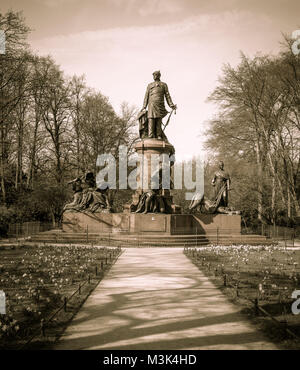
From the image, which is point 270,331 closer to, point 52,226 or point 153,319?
point 153,319

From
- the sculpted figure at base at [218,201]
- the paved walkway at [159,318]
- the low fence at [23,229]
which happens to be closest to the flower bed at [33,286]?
the paved walkway at [159,318]

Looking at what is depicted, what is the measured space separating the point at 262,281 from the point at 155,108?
1679cm

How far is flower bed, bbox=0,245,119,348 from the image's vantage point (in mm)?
6123

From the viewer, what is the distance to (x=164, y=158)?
80.1 ft

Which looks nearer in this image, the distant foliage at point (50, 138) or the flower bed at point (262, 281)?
the flower bed at point (262, 281)

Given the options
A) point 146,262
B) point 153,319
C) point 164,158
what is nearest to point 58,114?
point 164,158

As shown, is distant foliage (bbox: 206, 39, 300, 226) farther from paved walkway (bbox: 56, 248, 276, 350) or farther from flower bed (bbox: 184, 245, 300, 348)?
paved walkway (bbox: 56, 248, 276, 350)

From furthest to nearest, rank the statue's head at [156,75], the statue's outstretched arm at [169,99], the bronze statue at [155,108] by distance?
the statue's head at [156,75] < the bronze statue at [155,108] < the statue's outstretched arm at [169,99]

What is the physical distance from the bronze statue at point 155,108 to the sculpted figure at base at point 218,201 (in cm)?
410

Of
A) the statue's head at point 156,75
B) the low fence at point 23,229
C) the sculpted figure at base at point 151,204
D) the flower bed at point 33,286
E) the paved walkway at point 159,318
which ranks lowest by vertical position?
the paved walkway at point 159,318

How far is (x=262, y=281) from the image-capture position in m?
10.2

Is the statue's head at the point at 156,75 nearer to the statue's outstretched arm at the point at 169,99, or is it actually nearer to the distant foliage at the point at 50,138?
the statue's outstretched arm at the point at 169,99

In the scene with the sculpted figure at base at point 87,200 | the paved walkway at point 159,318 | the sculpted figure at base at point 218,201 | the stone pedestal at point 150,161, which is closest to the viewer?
the paved walkway at point 159,318

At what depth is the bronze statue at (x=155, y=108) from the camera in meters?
25.3
